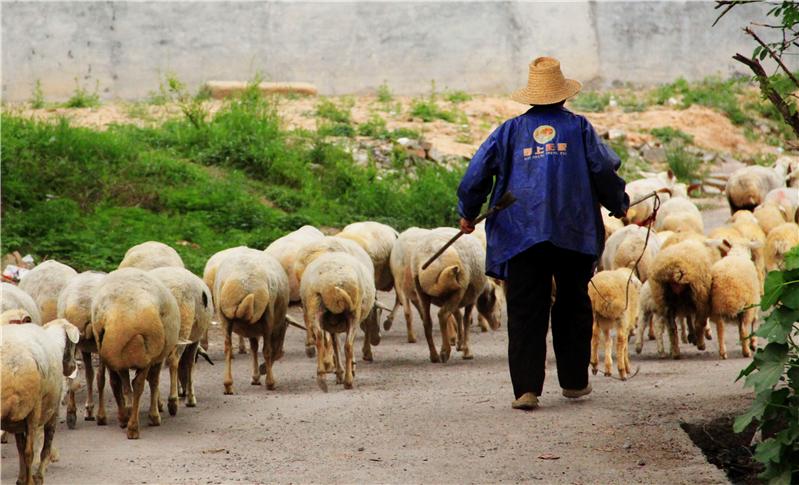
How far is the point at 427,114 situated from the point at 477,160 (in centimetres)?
1471

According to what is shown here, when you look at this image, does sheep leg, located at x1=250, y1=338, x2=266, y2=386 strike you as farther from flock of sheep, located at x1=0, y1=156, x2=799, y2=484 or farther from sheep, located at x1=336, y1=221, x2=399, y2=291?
sheep, located at x1=336, y1=221, x2=399, y2=291

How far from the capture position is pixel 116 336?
7.38 metres

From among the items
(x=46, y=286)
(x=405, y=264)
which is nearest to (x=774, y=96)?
(x=405, y=264)

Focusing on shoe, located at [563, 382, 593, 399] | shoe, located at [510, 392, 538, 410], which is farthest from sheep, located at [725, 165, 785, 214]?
shoe, located at [510, 392, 538, 410]

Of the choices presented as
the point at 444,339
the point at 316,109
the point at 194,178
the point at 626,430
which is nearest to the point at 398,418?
the point at 626,430

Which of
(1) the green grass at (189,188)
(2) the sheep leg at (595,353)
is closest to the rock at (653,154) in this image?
(1) the green grass at (189,188)

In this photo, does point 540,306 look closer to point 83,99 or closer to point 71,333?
point 71,333

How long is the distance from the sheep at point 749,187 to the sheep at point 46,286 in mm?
10495

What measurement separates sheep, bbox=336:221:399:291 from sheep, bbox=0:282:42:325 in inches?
169

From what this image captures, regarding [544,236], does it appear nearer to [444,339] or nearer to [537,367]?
[537,367]

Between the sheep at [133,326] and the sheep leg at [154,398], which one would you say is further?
the sheep leg at [154,398]

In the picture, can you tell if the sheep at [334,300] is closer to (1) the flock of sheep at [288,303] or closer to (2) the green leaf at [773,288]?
(1) the flock of sheep at [288,303]

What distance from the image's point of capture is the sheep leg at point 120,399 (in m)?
7.72

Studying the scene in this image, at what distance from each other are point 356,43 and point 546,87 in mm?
16717
